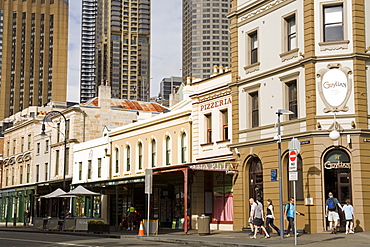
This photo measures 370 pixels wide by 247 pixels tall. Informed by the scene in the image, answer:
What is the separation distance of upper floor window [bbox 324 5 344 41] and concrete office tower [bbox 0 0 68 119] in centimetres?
14108

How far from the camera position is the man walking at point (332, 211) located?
24359 millimetres

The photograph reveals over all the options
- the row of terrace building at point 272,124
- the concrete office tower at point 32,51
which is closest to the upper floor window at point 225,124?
the row of terrace building at point 272,124

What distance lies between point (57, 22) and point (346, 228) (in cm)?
14977

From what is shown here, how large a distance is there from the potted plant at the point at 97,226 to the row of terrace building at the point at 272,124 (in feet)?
11.8

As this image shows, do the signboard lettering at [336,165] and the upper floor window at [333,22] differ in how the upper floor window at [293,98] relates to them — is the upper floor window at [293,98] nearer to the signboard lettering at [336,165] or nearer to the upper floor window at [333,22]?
the upper floor window at [333,22]

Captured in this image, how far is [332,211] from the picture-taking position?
24.5 m

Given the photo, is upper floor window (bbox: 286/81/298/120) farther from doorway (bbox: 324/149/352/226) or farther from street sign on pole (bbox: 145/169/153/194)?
street sign on pole (bbox: 145/169/153/194)

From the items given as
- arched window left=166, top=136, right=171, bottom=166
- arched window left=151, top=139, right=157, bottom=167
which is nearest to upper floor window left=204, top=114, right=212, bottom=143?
arched window left=166, top=136, right=171, bottom=166

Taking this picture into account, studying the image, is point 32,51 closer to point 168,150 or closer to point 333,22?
point 168,150

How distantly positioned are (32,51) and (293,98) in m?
147

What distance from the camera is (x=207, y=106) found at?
33.7 m

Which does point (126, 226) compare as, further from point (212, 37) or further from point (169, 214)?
point (212, 37)

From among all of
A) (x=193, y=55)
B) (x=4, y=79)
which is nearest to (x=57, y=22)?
(x=4, y=79)

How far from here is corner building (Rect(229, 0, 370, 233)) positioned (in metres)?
25.2
